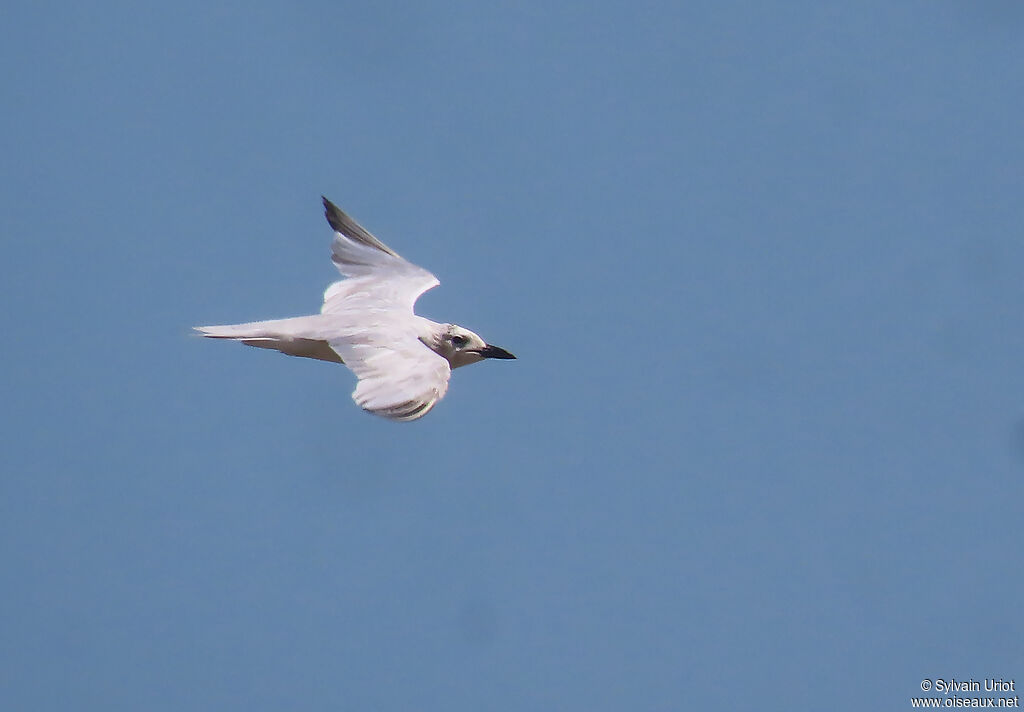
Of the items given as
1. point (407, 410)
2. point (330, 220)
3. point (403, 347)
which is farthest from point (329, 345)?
point (330, 220)

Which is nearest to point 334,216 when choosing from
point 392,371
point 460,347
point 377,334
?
point 460,347

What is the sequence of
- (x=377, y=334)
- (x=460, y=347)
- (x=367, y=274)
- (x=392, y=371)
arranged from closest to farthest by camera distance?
(x=392, y=371) → (x=377, y=334) → (x=460, y=347) → (x=367, y=274)

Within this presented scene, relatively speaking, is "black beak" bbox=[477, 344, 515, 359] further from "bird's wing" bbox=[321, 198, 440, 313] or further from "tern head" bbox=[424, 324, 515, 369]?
"bird's wing" bbox=[321, 198, 440, 313]

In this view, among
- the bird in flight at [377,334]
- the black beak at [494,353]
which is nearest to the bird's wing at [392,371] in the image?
the bird in flight at [377,334]

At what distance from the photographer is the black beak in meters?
10.0

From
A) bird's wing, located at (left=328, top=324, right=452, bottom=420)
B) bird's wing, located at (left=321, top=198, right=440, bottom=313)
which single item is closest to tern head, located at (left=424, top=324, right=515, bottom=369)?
bird's wing, located at (left=328, top=324, right=452, bottom=420)

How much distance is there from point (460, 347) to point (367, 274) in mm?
1656

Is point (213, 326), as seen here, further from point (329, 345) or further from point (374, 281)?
point (374, 281)

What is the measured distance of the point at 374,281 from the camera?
11070 millimetres

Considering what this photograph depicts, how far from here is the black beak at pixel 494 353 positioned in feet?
32.9

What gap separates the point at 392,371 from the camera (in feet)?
25.5

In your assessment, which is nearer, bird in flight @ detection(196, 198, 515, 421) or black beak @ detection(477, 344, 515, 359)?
bird in flight @ detection(196, 198, 515, 421)

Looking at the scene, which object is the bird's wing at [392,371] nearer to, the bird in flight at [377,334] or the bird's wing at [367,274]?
the bird in flight at [377,334]

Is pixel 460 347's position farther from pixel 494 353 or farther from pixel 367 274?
pixel 367 274
